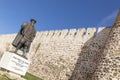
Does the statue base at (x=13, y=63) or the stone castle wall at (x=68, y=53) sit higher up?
the stone castle wall at (x=68, y=53)

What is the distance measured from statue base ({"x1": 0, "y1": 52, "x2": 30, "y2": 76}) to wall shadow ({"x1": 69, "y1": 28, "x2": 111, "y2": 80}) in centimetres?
537

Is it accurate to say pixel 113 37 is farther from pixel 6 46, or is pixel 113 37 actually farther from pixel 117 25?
pixel 6 46

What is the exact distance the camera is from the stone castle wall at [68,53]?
1453 cm

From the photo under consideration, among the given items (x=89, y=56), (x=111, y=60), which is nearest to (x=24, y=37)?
(x=111, y=60)

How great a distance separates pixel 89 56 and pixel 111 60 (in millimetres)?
3246

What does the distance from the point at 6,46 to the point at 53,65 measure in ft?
23.7

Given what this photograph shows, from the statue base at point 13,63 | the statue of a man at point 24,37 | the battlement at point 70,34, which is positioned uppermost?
the battlement at point 70,34

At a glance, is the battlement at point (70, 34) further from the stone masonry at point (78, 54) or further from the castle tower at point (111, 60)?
the castle tower at point (111, 60)

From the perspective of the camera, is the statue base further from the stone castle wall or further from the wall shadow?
the wall shadow

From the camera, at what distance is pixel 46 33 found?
20.2 meters

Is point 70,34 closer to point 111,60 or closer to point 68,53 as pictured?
point 68,53

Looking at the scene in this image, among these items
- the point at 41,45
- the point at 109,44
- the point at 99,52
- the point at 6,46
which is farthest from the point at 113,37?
the point at 6,46

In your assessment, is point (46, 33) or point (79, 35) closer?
point (79, 35)

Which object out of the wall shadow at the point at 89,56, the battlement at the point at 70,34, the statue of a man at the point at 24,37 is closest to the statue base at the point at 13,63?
the statue of a man at the point at 24,37
